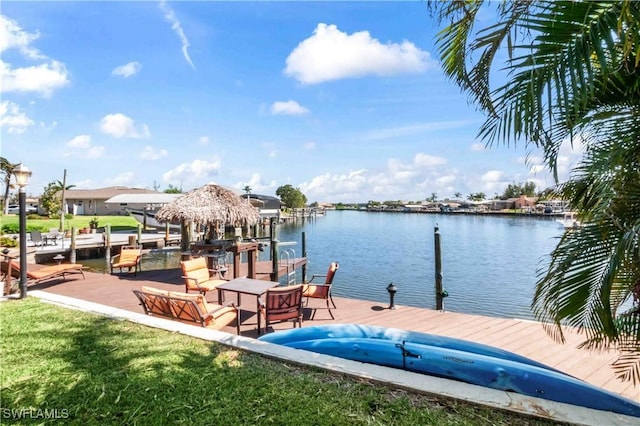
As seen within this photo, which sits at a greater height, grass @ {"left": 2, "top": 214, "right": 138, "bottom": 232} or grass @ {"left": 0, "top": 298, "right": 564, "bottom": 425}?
grass @ {"left": 2, "top": 214, "right": 138, "bottom": 232}

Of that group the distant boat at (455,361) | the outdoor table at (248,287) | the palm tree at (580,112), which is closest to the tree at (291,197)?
the outdoor table at (248,287)

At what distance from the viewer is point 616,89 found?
2609mm

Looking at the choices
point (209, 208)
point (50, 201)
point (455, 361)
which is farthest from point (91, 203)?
point (455, 361)

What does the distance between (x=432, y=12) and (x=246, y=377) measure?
12.9ft

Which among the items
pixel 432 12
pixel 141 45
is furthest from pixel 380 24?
pixel 432 12

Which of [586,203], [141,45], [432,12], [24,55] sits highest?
[141,45]

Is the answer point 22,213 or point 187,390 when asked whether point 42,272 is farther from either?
point 187,390

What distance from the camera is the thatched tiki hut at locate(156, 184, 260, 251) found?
42.1 ft

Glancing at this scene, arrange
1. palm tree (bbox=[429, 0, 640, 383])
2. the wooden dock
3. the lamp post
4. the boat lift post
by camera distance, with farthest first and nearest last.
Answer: the boat lift post → the lamp post → the wooden dock → palm tree (bbox=[429, 0, 640, 383])

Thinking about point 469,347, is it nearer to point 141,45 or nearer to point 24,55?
point 141,45

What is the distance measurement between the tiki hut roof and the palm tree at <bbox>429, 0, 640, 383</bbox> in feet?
36.6

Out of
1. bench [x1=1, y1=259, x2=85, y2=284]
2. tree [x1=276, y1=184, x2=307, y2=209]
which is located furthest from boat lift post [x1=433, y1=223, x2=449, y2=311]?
tree [x1=276, y1=184, x2=307, y2=209]

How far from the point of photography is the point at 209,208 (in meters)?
13.1

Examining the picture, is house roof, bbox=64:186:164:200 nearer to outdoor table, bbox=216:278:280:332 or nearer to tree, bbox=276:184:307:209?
tree, bbox=276:184:307:209
